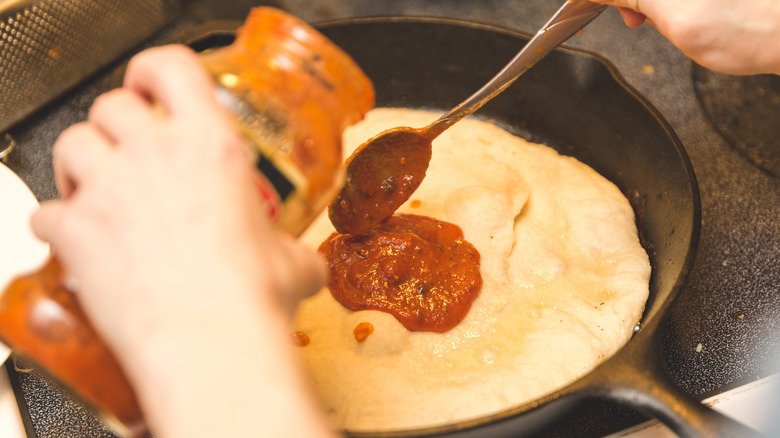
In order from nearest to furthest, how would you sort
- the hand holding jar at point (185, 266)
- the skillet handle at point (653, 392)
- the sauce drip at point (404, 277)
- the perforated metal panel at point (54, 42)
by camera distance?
the hand holding jar at point (185, 266) < the skillet handle at point (653, 392) < the sauce drip at point (404, 277) < the perforated metal panel at point (54, 42)

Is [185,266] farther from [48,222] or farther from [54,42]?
[54,42]

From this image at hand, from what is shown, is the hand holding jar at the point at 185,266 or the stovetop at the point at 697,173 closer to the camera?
the hand holding jar at the point at 185,266

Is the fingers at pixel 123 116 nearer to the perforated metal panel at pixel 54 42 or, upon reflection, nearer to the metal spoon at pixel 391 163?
the metal spoon at pixel 391 163

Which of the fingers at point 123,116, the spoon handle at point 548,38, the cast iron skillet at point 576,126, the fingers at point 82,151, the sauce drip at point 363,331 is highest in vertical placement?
the fingers at point 123,116

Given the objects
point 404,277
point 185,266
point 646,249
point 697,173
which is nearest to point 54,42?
point 404,277

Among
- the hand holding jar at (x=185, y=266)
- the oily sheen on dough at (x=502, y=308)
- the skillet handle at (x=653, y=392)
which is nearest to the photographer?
the hand holding jar at (x=185, y=266)

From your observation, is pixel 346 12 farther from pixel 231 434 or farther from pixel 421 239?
pixel 231 434

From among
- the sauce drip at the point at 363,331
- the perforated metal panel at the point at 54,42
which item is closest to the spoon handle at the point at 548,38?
the sauce drip at the point at 363,331
